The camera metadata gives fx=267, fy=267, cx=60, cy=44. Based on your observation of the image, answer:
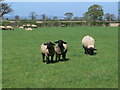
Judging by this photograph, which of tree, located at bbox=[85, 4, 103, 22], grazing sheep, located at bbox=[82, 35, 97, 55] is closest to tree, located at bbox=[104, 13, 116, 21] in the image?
tree, located at bbox=[85, 4, 103, 22]

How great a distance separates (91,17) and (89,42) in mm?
104921

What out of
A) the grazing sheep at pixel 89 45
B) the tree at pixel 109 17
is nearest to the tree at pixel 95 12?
the tree at pixel 109 17

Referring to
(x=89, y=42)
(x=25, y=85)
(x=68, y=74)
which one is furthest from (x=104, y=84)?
(x=89, y=42)

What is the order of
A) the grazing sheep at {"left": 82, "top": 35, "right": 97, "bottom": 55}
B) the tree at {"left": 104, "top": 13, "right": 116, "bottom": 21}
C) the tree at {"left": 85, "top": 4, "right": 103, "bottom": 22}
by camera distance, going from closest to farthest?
the grazing sheep at {"left": 82, "top": 35, "right": 97, "bottom": 55} → the tree at {"left": 85, "top": 4, "right": 103, "bottom": 22} → the tree at {"left": 104, "top": 13, "right": 116, "bottom": 21}

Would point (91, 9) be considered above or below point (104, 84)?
above

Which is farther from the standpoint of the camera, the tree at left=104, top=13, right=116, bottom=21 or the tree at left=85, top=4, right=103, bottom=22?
the tree at left=104, top=13, right=116, bottom=21

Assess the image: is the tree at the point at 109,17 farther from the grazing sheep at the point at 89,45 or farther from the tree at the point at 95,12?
the grazing sheep at the point at 89,45

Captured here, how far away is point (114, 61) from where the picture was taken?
13.2 metres

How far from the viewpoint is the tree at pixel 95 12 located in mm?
119463

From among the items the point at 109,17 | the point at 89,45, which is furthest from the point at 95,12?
the point at 89,45

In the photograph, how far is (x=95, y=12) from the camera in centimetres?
12050

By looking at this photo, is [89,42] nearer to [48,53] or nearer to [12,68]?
[48,53]

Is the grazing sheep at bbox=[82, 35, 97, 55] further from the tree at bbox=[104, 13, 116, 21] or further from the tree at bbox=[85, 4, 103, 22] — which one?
the tree at bbox=[104, 13, 116, 21]

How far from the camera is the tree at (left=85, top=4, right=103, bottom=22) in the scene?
392 ft
